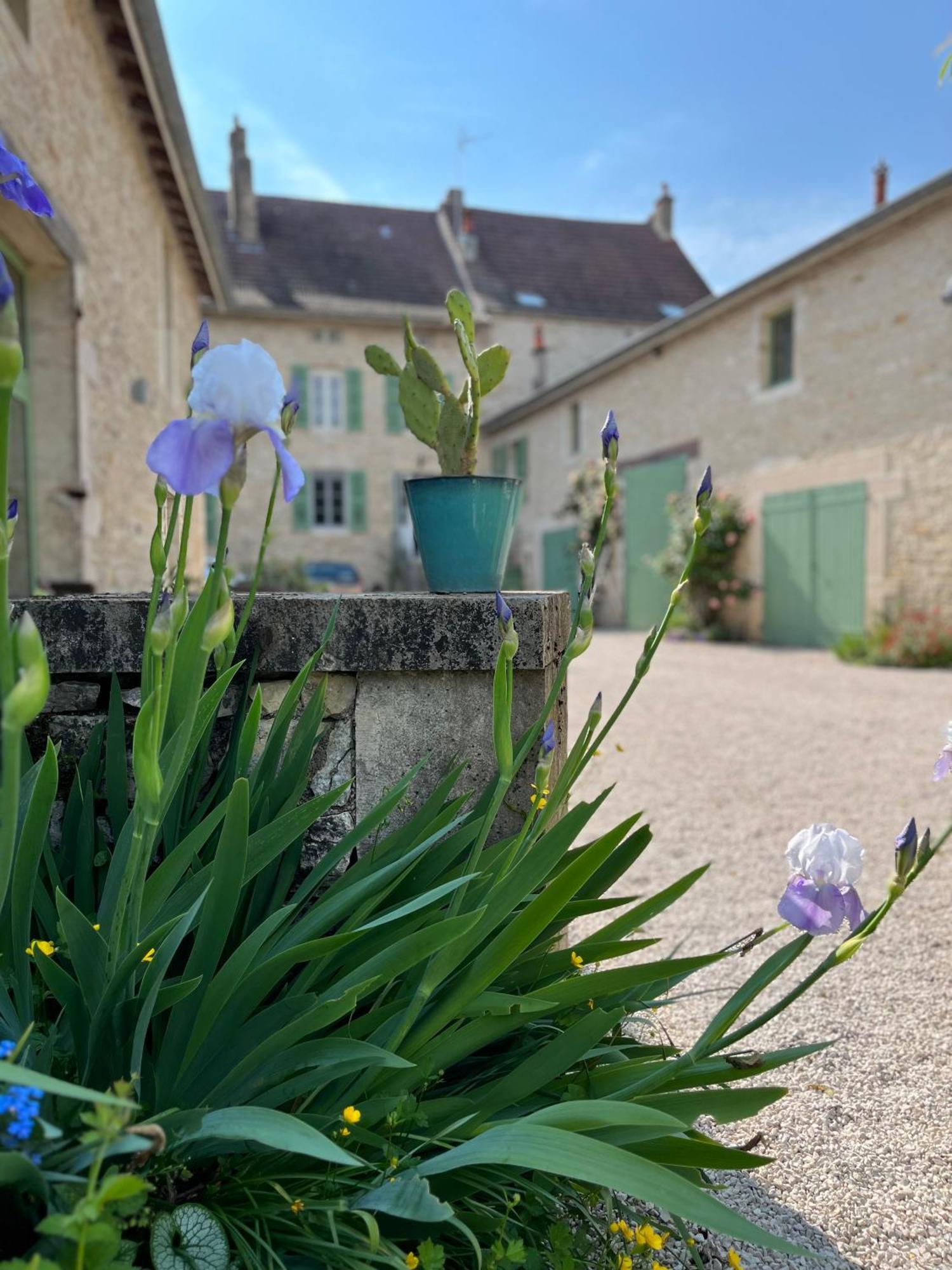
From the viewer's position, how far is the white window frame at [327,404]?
19.2m

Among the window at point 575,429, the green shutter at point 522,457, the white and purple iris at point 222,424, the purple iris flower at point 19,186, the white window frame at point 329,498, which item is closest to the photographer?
the white and purple iris at point 222,424

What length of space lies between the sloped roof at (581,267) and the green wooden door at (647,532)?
7645 millimetres

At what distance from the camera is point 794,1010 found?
89.4 inches

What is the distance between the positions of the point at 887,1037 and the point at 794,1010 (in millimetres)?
213

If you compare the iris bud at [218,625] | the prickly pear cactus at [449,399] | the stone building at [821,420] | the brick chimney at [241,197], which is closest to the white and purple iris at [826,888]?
the iris bud at [218,625]

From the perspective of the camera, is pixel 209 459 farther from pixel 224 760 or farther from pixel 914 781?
pixel 914 781

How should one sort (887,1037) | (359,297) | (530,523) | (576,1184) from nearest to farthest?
(576,1184) → (887,1037) → (530,523) → (359,297)

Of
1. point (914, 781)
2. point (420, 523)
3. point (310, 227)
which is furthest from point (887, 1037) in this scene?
point (310, 227)

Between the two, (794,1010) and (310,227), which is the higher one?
(310,227)

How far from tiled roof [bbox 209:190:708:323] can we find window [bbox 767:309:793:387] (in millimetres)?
9578

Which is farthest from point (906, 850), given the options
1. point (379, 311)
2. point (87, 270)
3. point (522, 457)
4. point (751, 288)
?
point (379, 311)

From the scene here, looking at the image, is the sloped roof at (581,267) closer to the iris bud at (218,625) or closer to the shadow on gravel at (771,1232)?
the shadow on gravel at (771,1232)

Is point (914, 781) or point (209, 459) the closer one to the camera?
point (209, 459)

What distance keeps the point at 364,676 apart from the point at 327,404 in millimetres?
18269
